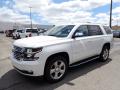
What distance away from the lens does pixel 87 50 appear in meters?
6.38

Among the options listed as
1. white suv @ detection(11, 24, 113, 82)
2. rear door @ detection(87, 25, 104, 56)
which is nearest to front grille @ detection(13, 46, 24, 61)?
white suv @ detection(11, 24, 113, 82)

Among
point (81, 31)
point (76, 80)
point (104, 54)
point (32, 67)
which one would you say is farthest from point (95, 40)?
point (32, 67)

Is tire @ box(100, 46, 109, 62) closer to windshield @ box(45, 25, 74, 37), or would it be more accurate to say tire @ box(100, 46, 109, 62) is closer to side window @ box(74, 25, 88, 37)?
side window @ box(74, 25, 88, 37)

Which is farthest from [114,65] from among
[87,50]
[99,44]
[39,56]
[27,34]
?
[27,34]

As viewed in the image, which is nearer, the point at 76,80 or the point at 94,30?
the point at 76,80

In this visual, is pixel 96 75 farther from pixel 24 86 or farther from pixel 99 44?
pixel 24 86

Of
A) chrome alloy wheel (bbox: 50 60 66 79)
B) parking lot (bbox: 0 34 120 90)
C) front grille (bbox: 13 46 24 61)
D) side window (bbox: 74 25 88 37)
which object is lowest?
parking lot (bbox: 0 34 120 90)

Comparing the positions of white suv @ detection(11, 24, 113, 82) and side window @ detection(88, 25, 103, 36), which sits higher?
side window @ detection(88, 25, 103, 36)

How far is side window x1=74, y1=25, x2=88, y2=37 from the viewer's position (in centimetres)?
592

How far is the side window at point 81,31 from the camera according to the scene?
592 centimetres

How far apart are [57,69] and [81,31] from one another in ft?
5.81

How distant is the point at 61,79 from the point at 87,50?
5.26 ft

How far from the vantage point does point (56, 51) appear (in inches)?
200

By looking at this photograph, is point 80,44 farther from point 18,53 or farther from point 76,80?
point 18,53
